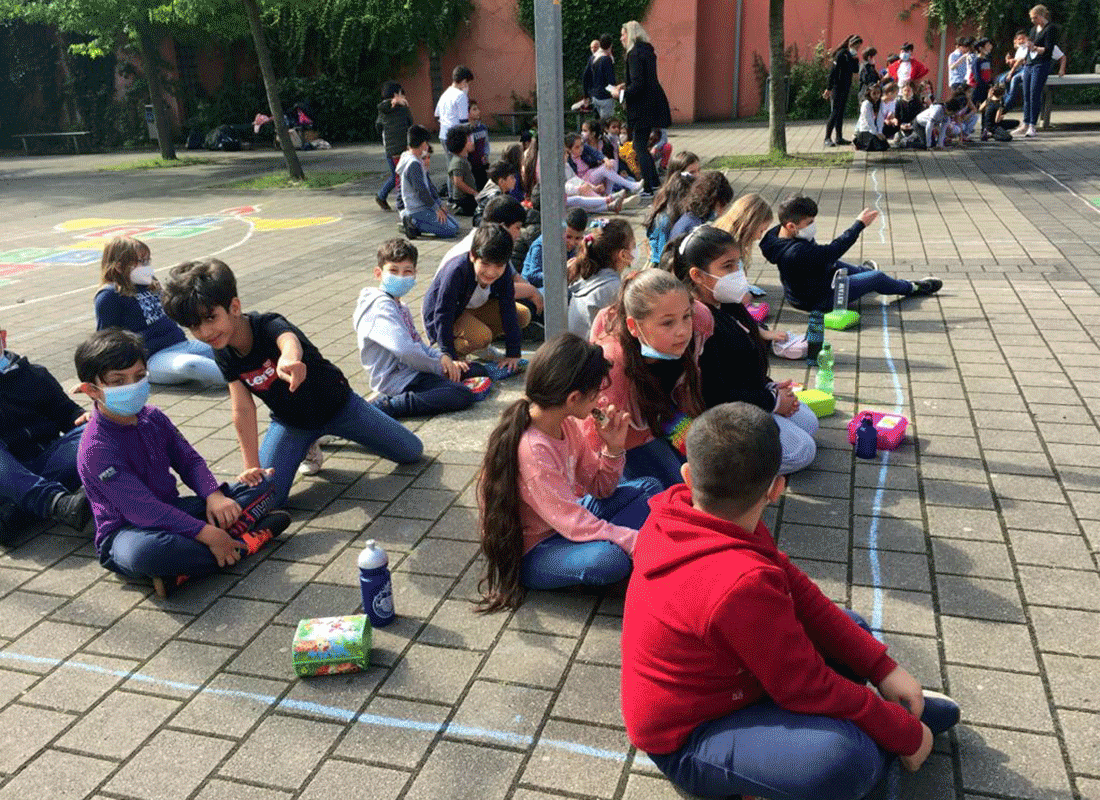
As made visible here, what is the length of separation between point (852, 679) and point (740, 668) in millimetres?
508

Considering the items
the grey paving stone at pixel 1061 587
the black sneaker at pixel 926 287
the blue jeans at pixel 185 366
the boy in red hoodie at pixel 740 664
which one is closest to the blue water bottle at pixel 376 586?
the boy in red hoodie at pixel 740 664

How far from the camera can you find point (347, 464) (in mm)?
5129

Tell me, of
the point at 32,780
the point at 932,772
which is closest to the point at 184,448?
the point at 32,780

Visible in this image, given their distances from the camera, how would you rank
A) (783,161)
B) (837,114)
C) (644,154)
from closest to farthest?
(644,154)
(783,161)
(837,114)

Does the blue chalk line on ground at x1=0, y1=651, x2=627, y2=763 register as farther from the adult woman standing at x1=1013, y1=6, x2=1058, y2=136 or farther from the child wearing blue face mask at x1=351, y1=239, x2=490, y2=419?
the adult woman standing at x1=1013, y1=6, x2=1058, y2=136

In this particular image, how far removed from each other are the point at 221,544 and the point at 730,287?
2.72m

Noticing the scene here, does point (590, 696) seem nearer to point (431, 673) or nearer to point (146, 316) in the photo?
point (431, 673)

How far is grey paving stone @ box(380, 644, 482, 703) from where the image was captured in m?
3.17

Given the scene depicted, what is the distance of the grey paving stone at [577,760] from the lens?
8.94 ft

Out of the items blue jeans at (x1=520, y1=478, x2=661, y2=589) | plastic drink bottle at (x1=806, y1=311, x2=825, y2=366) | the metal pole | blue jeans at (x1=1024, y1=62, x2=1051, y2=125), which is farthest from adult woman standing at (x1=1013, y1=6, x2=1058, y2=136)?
blue jeans at (x1=520, y1=478, x2=661, y2=589)

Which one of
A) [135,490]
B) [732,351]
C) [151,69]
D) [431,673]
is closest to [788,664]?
[431,673]

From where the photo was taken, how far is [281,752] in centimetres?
292

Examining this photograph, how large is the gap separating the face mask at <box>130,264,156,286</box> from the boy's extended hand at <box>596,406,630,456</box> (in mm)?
3804

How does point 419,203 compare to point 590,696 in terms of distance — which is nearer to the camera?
point 590,696
